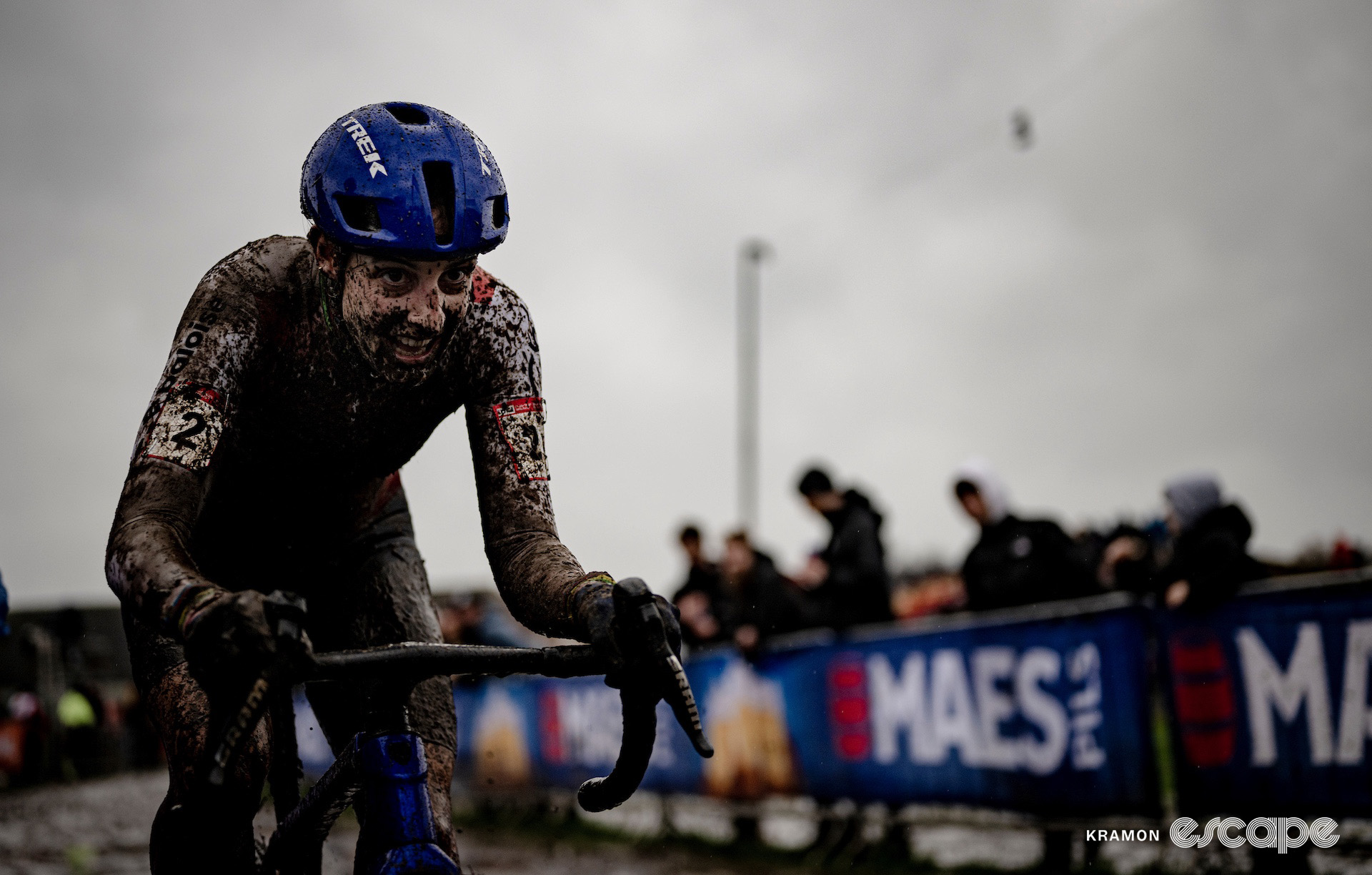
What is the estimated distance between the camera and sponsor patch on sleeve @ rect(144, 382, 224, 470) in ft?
8.26

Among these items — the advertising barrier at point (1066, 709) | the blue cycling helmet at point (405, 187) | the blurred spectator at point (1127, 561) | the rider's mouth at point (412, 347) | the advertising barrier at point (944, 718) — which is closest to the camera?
the blue cycling helmet at point (405, 187)

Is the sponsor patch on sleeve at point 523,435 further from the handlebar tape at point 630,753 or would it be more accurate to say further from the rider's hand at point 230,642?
the rider's hand at point 230,642

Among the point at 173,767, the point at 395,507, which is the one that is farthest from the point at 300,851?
the point at 395,507

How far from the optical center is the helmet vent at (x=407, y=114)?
263 centimetres

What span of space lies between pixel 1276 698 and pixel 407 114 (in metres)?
4.77

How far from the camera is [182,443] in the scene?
252 centimetres

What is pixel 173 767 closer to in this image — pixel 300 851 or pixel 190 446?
pixel 300 851

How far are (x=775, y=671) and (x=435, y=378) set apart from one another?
6.14 meters

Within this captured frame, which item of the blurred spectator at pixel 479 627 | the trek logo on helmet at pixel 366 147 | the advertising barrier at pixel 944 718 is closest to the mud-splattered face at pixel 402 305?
the trek logo on helmet at pixel 366 147

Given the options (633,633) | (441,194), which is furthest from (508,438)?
(633,633)

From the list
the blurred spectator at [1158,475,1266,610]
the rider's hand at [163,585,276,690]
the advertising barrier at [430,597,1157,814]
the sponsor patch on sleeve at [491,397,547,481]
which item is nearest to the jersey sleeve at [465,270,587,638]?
the sponsor patch on sleeve at [491,397,547,481]

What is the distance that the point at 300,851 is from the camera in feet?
8.29

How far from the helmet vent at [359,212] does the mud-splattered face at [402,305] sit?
58 millimetres
